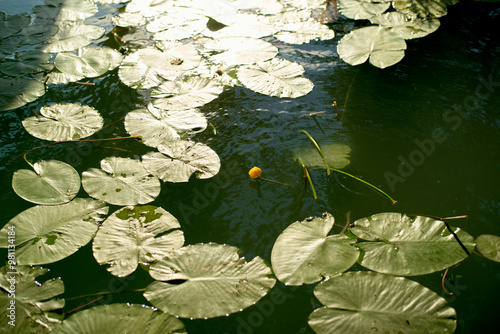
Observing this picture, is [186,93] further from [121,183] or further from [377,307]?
[377,307]

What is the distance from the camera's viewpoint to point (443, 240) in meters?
1.31

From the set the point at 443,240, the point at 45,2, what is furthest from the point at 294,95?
the point at 45,2

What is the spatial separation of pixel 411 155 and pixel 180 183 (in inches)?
42.0

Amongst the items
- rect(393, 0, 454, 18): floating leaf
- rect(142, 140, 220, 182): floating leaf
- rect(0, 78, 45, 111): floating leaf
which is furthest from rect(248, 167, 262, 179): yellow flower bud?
rect(393, 0, 454, 18): floating leaf

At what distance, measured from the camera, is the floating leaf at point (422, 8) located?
254 cm

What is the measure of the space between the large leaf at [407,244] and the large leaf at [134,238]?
67 centimetres

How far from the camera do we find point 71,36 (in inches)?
99.7

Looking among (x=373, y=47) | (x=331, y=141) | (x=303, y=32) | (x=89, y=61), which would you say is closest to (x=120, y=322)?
(x=331, y=141)

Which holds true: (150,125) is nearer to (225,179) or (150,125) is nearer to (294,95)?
(225,179)

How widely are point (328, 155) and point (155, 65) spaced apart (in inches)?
47.9

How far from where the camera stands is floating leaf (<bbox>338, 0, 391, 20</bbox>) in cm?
262

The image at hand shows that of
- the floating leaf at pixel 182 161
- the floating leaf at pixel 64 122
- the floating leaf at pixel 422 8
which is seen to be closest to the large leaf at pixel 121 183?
the floating leaf at pixel 182 161

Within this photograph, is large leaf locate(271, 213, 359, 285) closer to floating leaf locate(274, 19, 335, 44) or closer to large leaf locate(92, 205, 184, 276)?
large leaf locate(92, 205, 184, 276)

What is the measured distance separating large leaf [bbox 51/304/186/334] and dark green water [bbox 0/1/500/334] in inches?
3.8
